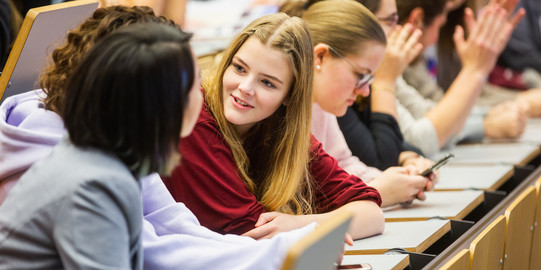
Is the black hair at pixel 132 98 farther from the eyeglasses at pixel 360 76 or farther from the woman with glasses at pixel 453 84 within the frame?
the woman with glasses at pixel 453 84

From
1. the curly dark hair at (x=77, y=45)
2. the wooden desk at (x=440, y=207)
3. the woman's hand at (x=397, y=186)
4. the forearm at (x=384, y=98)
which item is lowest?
the wooden desk at (x=440, y=207)

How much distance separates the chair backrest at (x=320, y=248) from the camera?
40.0 inches

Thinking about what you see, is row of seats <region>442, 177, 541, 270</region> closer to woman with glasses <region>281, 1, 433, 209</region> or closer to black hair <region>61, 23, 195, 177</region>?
woman with glasses <region>281, 1, 433, 209</region>

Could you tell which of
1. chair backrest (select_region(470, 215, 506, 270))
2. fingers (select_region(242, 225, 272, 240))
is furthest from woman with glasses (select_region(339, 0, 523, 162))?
fingers (select_region(242, 225, 272, 240))

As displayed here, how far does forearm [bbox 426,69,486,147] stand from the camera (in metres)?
2.93

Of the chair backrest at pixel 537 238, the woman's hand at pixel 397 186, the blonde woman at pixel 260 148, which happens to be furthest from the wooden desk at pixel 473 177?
the blonde woman at pixel 260 148

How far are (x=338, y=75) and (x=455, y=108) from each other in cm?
95

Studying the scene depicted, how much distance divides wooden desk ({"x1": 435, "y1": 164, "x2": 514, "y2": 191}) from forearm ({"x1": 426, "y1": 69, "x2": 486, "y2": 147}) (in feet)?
0.53

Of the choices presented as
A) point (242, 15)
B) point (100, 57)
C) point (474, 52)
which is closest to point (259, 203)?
point (100, 57)

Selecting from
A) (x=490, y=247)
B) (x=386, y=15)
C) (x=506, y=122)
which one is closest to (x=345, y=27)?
(x=386, y=15)

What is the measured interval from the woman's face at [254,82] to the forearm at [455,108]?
135 cm

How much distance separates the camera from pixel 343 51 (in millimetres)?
2186

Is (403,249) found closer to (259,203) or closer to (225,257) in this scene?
(259,203)

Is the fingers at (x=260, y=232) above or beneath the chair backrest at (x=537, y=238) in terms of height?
above
